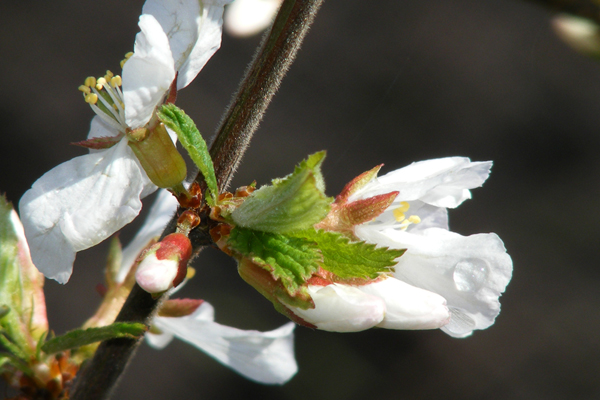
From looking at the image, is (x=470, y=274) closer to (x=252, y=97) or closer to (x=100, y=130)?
(x=252, y=97)

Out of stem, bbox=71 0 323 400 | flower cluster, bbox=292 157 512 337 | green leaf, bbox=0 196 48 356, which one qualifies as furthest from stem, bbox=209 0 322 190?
green leaf, bbox=0 196 48 356

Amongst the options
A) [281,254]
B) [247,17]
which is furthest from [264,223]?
[247,17]

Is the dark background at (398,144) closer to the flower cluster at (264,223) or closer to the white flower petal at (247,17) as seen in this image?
the white flower petal at (247,17)

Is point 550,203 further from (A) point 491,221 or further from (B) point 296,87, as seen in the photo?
(B) point 296,87

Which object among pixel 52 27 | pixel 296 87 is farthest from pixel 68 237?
pixel 52 27

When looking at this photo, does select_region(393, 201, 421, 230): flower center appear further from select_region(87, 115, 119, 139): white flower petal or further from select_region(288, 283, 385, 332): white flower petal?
select_region(87, 115, 119, 139): white flower petal

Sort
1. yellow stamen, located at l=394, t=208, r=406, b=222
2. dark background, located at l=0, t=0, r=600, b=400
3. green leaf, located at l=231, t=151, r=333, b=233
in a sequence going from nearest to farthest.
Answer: green leaf, located at l=231, t=151, r=333, b=233
yellow stamen, located at l=394, t=208, r=406, b=222
dark background, located at l=0, t=0, r=600, b=400

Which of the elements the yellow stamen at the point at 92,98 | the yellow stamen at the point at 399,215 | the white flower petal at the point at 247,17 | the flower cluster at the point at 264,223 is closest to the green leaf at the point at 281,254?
the flower cluster at the point at 264,223
